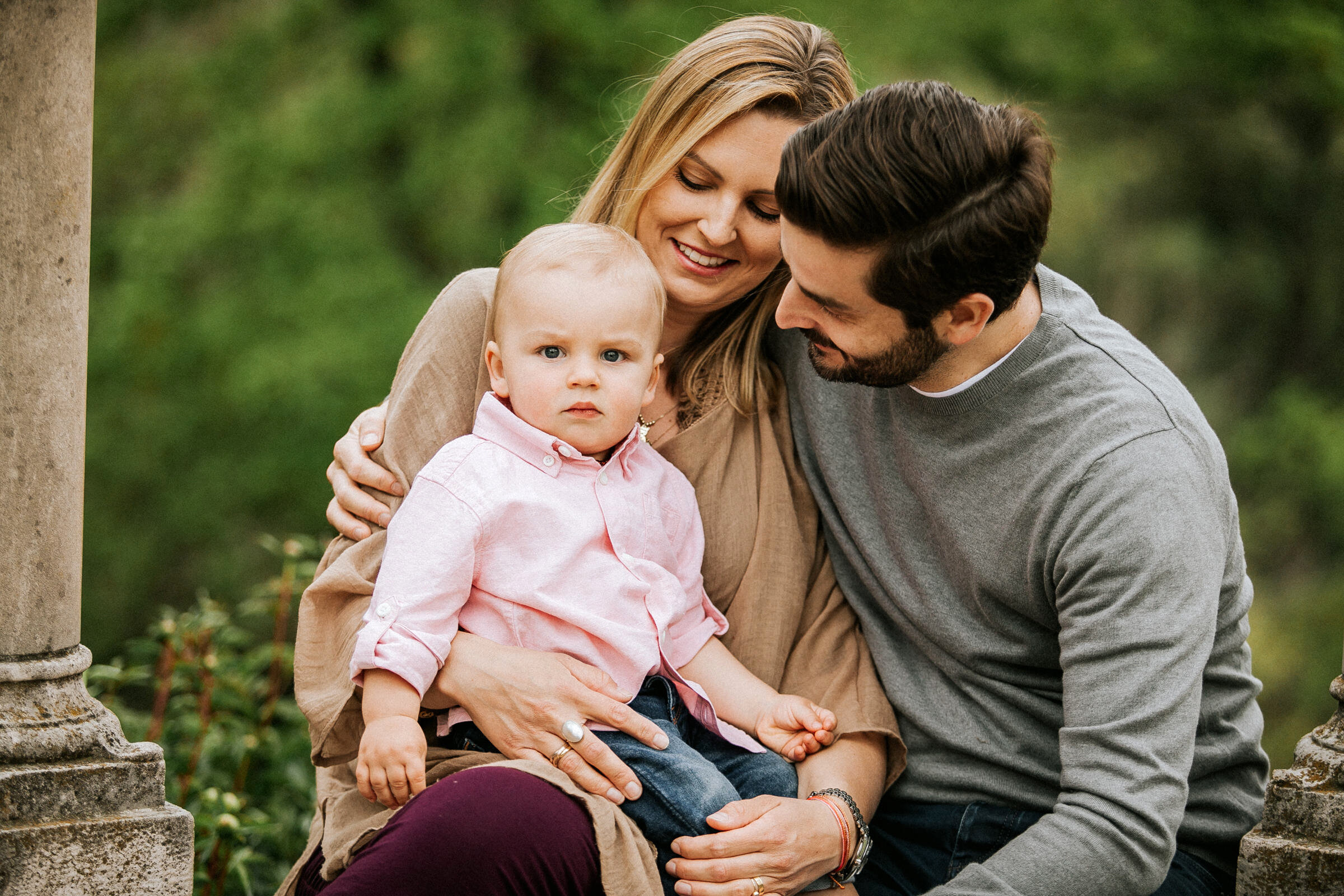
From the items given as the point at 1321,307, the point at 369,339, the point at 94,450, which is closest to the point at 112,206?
the point at 94,450

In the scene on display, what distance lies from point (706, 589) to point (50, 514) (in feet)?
3.82

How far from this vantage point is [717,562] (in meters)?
2.47

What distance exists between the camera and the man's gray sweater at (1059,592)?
197 centimetres

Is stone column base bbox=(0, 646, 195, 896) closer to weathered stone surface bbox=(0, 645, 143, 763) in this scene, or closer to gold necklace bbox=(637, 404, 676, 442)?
weathered stone surface bbox=(0, 645, 143, 763)

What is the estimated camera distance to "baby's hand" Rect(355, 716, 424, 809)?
6.28 ft

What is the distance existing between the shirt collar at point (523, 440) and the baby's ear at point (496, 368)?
0.15ft

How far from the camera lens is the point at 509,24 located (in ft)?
24.8

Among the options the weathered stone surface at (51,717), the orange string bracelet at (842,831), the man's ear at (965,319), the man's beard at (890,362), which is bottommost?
the orange string bracelet at (842,831)

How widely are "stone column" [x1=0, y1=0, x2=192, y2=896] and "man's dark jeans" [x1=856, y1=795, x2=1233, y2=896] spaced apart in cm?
123

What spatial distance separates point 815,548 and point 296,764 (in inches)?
64.7

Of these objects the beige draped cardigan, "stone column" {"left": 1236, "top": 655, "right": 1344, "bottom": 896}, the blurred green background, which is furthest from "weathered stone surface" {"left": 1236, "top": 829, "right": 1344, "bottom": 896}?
the blurred green background

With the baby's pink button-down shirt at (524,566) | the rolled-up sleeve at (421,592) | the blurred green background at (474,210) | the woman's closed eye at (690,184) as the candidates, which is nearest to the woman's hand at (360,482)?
the baby's pink button-down shirt at (524,566)

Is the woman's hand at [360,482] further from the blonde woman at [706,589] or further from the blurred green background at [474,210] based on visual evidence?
the blurred green background at [474,210]

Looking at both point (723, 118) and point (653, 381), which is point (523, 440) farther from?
point (723, 118)
